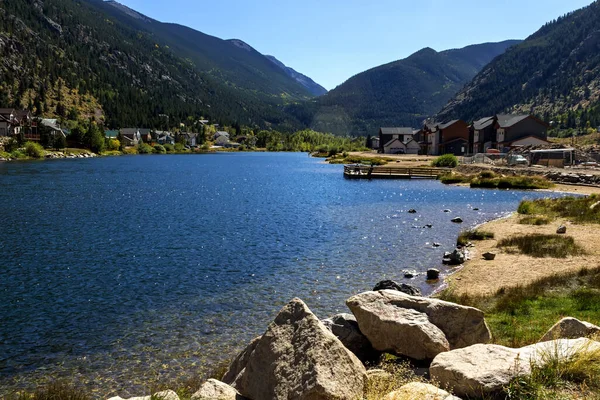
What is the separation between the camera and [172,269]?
25000 mm

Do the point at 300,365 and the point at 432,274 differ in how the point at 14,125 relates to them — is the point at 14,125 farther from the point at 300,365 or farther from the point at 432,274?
the point at 300,365

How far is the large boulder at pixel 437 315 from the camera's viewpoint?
10.3 m

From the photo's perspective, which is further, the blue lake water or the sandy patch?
the sandy patch

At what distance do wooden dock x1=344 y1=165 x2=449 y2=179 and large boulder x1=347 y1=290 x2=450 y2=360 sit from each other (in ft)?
265

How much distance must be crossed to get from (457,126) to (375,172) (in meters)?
65.6

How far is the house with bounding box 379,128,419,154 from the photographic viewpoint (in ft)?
565

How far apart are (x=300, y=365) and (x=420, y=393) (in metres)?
2.18

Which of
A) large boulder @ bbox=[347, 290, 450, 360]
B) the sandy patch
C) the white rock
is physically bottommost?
the sandy patch

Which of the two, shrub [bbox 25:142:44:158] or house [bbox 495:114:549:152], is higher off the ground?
house [bbox 495:114:549:152]

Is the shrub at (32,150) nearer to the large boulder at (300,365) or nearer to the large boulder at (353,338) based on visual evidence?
the large boulder at (353,338)

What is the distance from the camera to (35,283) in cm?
2208

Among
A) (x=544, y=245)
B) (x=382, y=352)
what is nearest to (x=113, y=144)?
(x=544, y=245)

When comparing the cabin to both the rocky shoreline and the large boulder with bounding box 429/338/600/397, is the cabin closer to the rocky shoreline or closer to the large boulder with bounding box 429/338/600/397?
the rocky shoreline

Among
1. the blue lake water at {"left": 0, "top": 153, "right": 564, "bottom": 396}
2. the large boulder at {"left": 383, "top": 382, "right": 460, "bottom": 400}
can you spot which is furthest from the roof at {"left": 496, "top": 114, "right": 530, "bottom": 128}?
the large boulder at {"left": 383, "top": 382, "right": 460, "bottom": 400}
